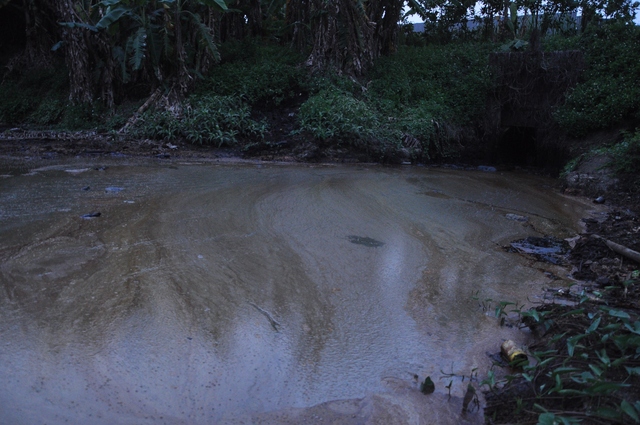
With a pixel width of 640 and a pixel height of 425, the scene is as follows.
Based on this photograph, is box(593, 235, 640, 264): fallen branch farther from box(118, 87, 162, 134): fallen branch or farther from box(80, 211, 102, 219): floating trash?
box(118, 87, 162, 134): fallen branch

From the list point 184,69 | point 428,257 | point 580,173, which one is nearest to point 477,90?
point 580,173

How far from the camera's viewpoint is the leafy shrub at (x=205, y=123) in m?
12.3

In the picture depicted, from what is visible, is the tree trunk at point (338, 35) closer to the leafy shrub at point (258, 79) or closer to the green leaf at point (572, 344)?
the leafy shrub at point (258, 79)

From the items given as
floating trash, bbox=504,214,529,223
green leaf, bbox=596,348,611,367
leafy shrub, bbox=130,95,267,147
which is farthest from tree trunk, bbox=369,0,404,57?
green leaf, bbox=596,348,611,367

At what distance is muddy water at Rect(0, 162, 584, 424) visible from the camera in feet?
9.33

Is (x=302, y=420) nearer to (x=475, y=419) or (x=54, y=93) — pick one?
(x=475, y=419)

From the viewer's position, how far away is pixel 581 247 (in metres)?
5.63

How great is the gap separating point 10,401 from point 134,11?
11739 millimetres

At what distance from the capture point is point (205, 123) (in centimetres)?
1245

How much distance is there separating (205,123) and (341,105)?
10.8 feet

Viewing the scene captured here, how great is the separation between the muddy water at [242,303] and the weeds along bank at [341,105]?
506 centimetres

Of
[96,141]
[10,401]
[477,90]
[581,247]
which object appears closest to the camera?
[10,401]

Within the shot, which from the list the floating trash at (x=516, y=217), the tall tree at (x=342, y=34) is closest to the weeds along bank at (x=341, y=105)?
the tall tree at (x=342, y=34)

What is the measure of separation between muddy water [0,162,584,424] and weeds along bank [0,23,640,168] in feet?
16.6
